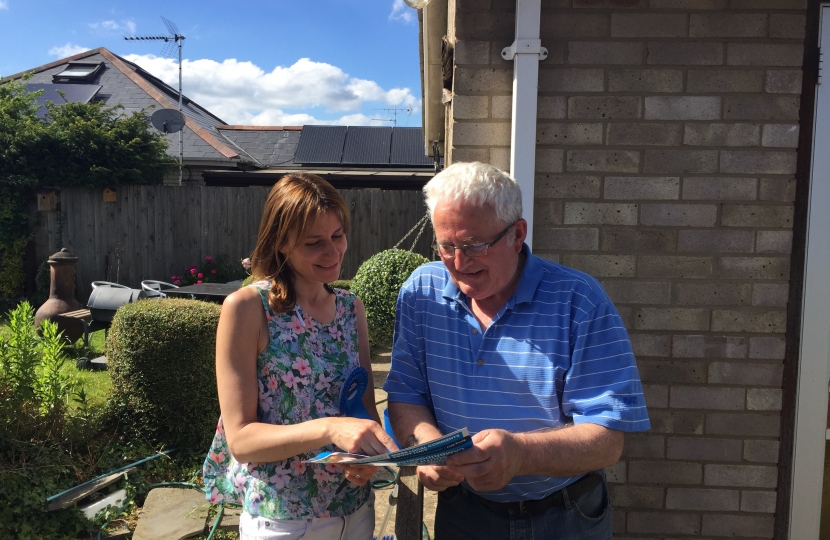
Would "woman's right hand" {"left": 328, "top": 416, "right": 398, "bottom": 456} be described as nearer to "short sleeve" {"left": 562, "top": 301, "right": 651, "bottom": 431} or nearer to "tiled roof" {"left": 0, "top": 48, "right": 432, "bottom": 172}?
"short sleeve" {"left": 562, "top": 301, "right": 651, "bottom": 431}

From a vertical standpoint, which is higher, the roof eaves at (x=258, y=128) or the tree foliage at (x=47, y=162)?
the roof eaves at (x=258, y=128)

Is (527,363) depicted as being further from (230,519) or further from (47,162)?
(47,162)

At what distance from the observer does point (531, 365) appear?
1.61m

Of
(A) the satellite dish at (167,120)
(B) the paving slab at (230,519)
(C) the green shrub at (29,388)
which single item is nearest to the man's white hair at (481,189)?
(B) the paving slab at (230,519)

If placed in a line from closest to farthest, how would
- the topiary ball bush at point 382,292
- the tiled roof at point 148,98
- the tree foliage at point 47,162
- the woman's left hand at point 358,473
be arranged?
the woman's left hand at point 358,473
the topiary ball bush at point 382,292
the tree foliage at point 47,162
the tiled roof at point 148,98

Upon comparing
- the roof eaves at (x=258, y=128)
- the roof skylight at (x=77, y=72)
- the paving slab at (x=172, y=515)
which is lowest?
the paving slab at (x=172, y=515)

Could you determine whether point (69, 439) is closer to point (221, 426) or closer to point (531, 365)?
point (221, 426)

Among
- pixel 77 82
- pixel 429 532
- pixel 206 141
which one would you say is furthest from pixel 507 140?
pixel 77 82

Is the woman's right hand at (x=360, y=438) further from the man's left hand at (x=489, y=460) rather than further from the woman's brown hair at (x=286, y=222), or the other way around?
the woman's brown hair at (x=286, y=222)

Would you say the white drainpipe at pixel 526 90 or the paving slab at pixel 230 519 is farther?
the paving slab at pixel 230 519

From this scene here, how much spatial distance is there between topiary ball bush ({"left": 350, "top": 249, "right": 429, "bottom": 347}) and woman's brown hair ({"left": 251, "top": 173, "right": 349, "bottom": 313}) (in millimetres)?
5075

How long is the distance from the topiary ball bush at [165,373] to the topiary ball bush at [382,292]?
8.95 feet

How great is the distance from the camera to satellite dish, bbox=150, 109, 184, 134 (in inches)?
503

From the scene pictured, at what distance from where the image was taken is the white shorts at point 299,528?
5.66 feet
